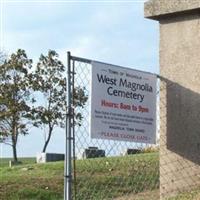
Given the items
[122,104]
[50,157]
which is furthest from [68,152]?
[50,157]

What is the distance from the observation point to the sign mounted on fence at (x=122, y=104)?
565 cm

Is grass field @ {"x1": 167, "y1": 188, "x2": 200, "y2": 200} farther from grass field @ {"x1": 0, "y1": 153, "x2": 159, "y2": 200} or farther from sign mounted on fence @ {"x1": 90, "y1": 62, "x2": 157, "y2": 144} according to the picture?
grass field @ {"x1": 0, "y1": 153, "x2": 159, "y2": 200}

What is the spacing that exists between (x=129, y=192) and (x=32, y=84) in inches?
1138

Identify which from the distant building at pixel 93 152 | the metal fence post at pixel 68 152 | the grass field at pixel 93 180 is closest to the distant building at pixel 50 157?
the grass field at pixel 93 180

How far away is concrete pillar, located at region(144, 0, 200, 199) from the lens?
6.31m

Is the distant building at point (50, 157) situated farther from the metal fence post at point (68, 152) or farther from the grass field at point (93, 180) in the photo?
the metal fence post at point (68, 152)

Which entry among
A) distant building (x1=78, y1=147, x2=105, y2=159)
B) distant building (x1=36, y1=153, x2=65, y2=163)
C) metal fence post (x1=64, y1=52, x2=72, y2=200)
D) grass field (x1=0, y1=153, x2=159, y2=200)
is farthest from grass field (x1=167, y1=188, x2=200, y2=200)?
distant building (x1=36, y1=153, x2=65, y2=163)

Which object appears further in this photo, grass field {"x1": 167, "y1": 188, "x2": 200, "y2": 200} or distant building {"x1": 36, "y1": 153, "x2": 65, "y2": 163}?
distant building {"x1": 36, "y1": 153, "x2": 65, "y2": 163}

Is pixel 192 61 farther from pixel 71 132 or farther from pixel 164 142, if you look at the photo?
pixel 71 132

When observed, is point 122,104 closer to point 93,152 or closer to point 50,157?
point 93,152

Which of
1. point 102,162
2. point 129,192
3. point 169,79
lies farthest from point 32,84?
point 169,79

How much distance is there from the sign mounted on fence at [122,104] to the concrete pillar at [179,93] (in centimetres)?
18

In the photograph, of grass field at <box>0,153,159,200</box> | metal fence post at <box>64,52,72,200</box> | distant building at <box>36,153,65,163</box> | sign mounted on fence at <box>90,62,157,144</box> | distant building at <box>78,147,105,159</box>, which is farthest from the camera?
distant building at <box>36,153,65,163</box>

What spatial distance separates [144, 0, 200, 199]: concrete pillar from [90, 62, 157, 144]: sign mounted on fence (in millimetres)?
183
